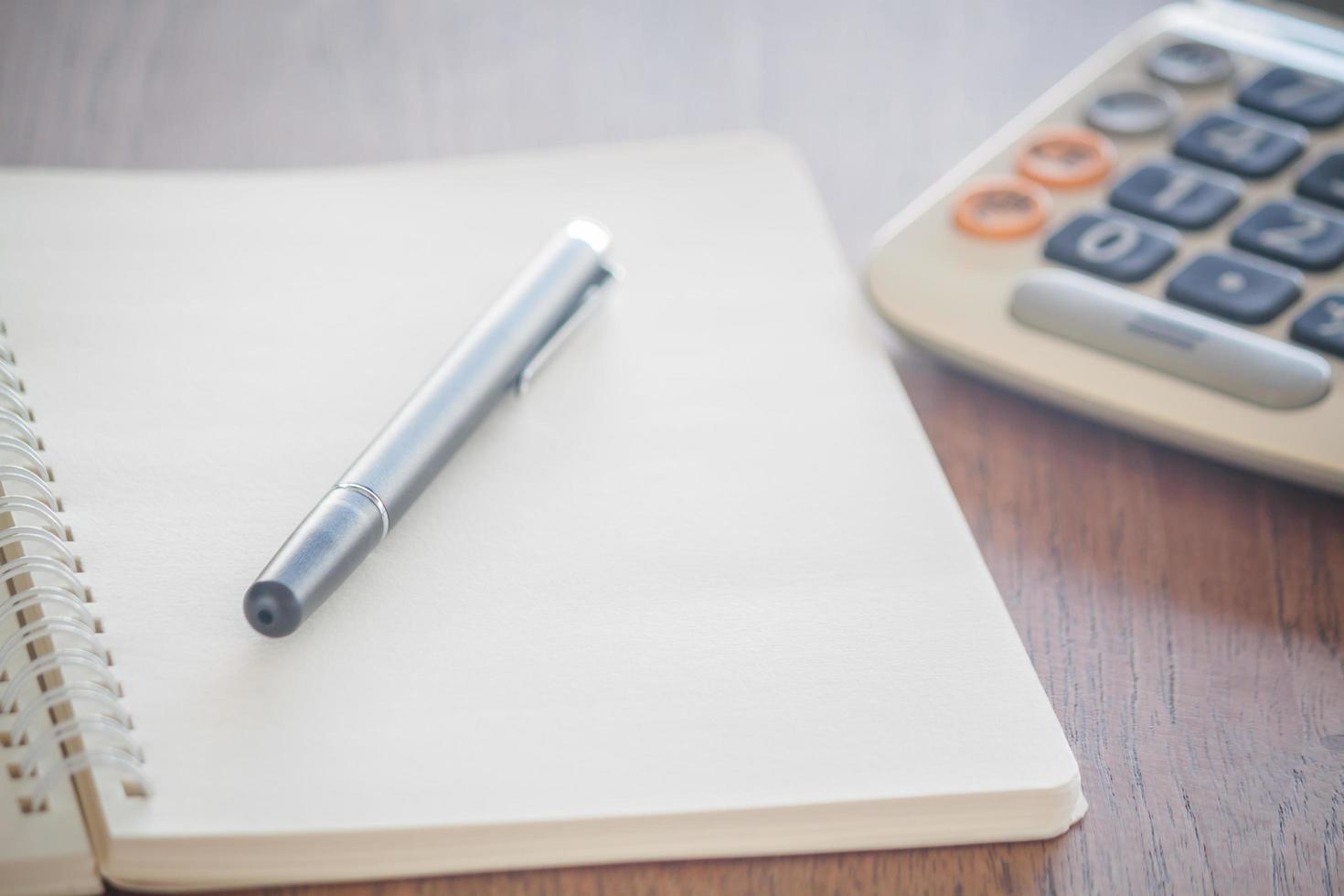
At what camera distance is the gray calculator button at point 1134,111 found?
1.98ft

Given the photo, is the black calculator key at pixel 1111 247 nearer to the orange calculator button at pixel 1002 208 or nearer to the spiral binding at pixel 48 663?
the orange calculator button at pixel 1002 208

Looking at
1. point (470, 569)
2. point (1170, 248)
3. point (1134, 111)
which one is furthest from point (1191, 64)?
point (470, 569)

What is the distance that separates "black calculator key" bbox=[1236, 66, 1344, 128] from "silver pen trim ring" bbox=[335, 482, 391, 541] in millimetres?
439

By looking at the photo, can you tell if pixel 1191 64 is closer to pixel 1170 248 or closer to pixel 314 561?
pixel 1170 248

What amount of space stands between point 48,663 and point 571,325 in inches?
9.2

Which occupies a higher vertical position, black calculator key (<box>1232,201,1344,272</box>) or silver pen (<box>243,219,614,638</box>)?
silver pen (<box>243,219,614,638</box>)

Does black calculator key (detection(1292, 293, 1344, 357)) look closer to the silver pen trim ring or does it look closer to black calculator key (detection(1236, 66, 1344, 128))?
black calculator key (detection(1236, 66, 1344, 128))


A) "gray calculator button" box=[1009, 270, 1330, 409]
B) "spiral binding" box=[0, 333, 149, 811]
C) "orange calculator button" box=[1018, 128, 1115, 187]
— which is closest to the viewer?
"spiral binding" box=[0, 333, 149, 811]

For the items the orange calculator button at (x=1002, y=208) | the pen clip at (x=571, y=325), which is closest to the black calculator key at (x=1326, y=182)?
the orange calculator button at (x=1002, y=208)

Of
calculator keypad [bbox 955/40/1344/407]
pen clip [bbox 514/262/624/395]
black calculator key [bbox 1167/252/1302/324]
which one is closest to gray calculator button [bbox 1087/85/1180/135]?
calculator keypad [bbox 955/40/1344/407]

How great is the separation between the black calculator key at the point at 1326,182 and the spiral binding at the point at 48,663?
0.49m

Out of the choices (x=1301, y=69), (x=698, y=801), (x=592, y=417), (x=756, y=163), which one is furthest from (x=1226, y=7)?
(x=698, y=801)

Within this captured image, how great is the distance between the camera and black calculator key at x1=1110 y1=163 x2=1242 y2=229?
1.79ft

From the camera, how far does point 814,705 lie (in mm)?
380
